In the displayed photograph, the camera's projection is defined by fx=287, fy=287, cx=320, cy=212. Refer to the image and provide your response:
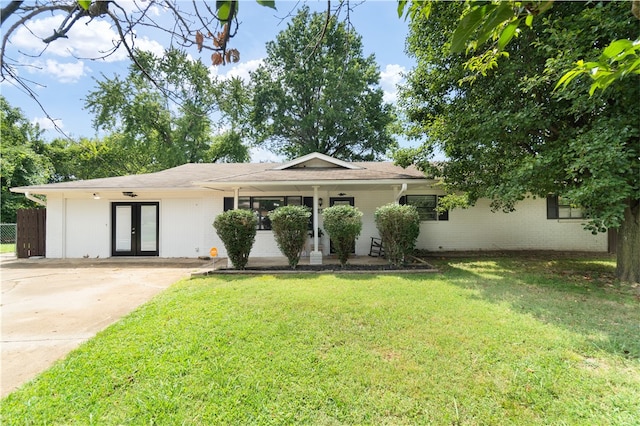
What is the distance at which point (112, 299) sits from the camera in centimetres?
564

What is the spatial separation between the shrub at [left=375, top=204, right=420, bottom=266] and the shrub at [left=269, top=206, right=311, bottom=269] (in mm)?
2144

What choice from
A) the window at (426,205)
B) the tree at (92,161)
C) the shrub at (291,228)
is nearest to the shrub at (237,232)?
the shrub at (291,228)

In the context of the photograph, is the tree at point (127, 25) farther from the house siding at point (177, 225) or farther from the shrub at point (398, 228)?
the house siding at point (177, 225)

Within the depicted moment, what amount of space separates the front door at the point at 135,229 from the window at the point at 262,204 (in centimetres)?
294

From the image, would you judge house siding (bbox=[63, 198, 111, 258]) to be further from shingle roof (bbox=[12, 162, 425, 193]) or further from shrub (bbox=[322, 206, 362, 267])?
shrub (bbox=[322, 206, 362, 267])

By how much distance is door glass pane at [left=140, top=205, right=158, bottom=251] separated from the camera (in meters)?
11.0

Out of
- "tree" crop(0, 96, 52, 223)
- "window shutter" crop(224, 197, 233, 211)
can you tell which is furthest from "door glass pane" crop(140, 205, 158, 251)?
"tree" crop(0, 96, 52, 223)

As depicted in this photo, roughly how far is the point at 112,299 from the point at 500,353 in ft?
21.6

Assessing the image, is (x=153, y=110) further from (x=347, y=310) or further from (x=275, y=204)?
(x=347, y=310)

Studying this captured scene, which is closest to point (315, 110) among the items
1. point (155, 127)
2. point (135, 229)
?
point (155, 127)

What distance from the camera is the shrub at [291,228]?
7680 mm

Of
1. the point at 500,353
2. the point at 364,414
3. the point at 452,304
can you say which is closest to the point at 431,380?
the point at 364,414

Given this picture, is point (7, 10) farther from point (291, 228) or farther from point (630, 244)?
point (630, 244)

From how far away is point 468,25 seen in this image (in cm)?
113
